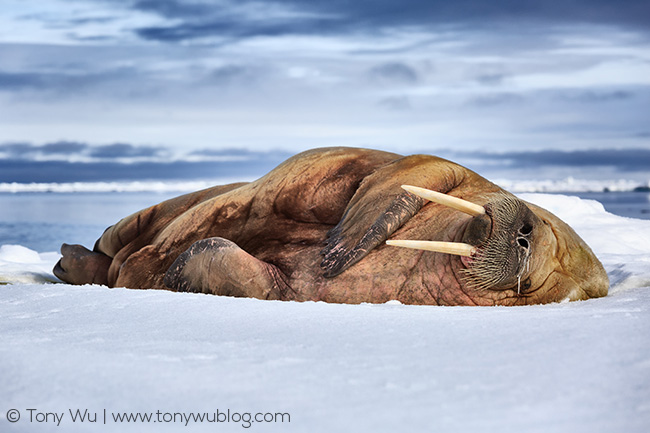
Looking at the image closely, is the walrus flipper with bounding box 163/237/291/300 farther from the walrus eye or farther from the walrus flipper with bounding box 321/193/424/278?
the walrus eye

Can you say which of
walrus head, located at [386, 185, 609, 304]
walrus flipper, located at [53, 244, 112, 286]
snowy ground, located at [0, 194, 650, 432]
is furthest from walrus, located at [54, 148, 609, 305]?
walrus flipper, located at [53, 244, 112, 286]

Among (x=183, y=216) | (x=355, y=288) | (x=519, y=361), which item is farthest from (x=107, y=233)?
(x=519, y=361)

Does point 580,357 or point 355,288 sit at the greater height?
point 580,357

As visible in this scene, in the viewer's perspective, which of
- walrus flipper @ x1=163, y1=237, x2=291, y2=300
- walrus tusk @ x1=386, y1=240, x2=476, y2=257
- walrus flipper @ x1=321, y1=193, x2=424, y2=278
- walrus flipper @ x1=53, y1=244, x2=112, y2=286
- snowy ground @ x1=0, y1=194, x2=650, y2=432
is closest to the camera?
snowy ground @ x1=0, y1=194, x2=650, y2=432

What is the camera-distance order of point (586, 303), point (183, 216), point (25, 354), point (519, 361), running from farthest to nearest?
point (183, 216) < point (586, 303) < point (25, 354) < point (519, 361)

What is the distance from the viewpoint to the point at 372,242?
518 centimetres

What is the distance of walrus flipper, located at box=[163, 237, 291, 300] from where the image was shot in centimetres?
532

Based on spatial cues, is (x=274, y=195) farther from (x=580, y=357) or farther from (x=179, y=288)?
(x=580, y=357)

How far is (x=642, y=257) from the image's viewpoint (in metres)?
7.43

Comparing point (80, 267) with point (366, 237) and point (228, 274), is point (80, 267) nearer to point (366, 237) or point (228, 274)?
point (228, 274)

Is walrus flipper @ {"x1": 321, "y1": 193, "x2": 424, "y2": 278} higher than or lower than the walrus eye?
lower

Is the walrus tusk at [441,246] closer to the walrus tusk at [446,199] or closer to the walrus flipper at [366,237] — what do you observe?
the walrus tusk at [446,199]

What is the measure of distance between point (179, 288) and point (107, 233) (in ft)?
9.97

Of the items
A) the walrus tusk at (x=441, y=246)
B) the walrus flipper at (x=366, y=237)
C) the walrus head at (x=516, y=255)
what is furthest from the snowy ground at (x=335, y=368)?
the walrus flipper at (x=366, y=237)
